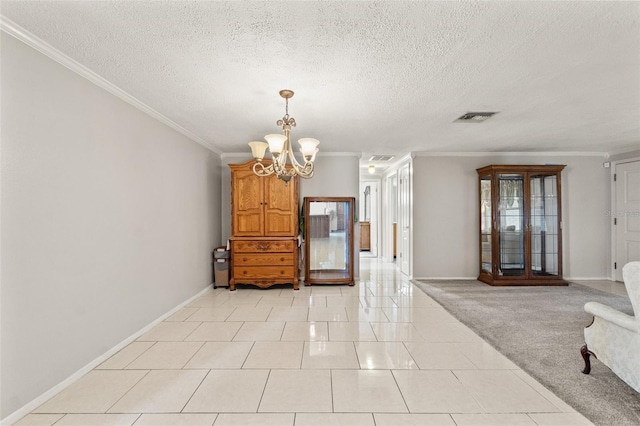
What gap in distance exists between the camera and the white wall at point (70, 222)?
1.84 metres

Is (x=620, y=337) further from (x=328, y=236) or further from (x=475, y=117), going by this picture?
(x=328, y=236)

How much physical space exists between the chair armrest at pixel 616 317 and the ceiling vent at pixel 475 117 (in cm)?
208

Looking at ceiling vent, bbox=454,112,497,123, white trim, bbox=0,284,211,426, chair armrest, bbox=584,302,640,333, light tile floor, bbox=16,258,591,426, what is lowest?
light tile floor, bbox=16,258,591,426

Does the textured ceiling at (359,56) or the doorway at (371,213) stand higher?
the textured ceiling at (359,56)

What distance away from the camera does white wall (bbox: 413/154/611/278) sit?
5.72m

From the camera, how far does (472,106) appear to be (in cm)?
318

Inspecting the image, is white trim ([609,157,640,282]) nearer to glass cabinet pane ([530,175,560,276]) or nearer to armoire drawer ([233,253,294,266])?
glass cabinet pane ([530,175,560,276])

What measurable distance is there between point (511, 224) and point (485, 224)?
1.28ft

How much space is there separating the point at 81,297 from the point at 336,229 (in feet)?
12.4

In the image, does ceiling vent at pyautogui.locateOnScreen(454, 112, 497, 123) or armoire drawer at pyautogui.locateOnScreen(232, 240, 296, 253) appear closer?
ceiling vent at pyautogui.locateOnScreen(454, 112, 497, 123)

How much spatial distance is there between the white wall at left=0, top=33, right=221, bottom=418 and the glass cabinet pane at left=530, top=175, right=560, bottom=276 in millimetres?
5632

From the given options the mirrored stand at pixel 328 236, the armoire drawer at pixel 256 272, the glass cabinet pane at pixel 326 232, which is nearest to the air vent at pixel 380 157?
the mirrored stand at pixel 328 236

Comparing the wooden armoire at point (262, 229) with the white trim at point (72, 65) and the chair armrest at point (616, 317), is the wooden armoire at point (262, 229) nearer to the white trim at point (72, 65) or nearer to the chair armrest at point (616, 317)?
the white trim at point (72, 65)

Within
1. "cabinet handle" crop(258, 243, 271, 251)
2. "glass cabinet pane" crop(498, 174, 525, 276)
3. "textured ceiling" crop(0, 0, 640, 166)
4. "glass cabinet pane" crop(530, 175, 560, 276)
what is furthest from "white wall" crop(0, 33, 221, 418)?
"glass cabinet pane" crop(530, 175, 560, 276)
